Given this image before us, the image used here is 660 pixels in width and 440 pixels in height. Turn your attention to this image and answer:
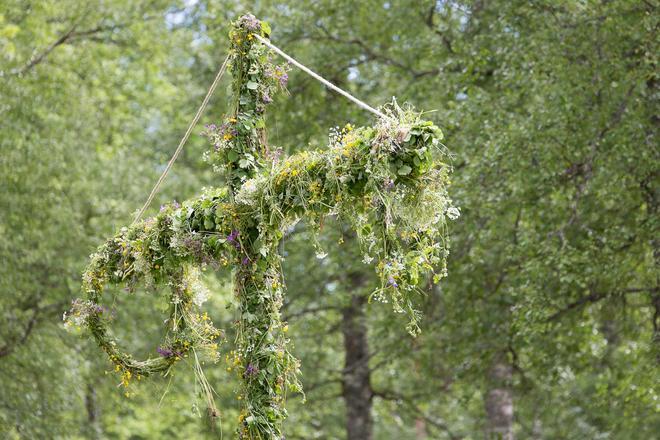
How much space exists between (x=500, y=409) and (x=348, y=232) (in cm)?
268

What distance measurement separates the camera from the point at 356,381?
44.3ft

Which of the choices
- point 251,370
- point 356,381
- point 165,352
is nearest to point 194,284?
point 165,352

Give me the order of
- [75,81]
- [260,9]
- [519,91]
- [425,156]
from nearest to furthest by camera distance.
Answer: [425,156], [519,91], [260,9], [75,81]

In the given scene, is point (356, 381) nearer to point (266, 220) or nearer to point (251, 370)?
point (251, 370)

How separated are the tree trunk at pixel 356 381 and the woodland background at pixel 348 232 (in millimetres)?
31

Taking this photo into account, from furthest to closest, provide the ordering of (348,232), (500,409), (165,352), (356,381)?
(356,381) → (500,409) → (348,232) → (165,352)

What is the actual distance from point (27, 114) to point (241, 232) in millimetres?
7837

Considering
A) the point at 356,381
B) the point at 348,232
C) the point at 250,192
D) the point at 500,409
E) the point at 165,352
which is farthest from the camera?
the point at 356,381

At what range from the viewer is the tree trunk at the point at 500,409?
434 inches

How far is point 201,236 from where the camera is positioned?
4.93 meters

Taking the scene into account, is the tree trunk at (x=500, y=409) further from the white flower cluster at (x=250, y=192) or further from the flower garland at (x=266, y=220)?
the white flower cluster at (x=250, y=192)

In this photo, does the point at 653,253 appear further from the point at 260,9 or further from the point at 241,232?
the point at 260,9

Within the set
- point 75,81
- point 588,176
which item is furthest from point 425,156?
point 75,81

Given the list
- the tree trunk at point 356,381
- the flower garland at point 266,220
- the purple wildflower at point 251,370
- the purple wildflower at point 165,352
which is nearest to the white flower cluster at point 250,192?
the flower garland at point 266,220
